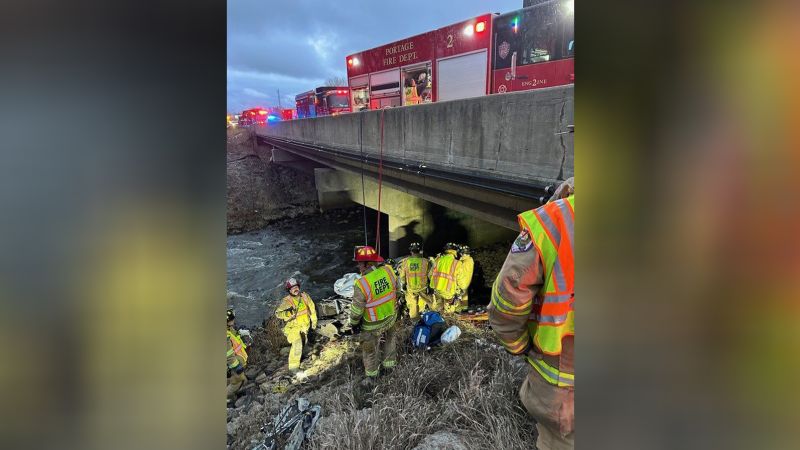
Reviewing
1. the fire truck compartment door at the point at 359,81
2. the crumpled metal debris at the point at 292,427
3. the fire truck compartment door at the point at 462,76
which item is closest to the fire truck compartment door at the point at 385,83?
the fire truck compartment door at the point at 359,81

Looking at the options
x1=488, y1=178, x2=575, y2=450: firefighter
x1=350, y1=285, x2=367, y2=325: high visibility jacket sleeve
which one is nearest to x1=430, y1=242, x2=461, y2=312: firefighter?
x1=350, y1=285, x2=367, y2=325: high visibility jacket sleeve

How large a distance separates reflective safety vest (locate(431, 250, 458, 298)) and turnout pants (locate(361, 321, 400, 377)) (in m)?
2.06

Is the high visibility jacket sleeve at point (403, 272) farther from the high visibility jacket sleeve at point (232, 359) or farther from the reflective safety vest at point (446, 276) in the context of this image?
the high visibility jacket sleeve at point (232, 359)

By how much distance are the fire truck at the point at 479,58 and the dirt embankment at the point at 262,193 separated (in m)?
8.46

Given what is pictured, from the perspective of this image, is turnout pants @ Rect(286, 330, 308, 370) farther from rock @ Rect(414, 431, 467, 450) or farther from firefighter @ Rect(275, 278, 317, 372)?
rock @ Rect(414, 431, 467, 450)

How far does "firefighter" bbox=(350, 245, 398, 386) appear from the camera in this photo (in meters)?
5.62

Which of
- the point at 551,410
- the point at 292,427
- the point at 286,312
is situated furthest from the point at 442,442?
the point at 286,312

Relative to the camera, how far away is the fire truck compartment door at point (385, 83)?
15.3 meters
